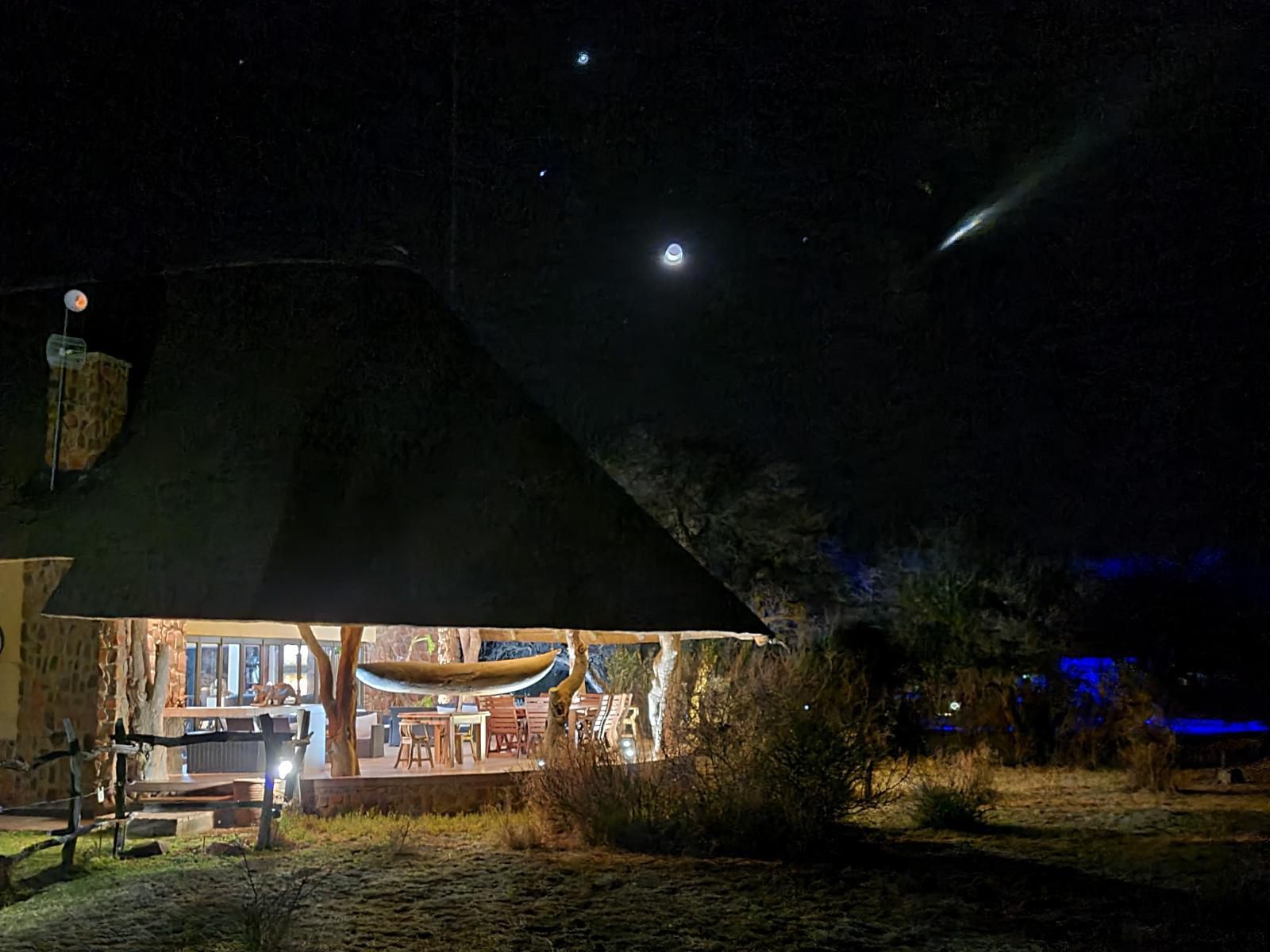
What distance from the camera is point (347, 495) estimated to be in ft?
33.9

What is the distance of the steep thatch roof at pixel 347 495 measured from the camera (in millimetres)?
9641

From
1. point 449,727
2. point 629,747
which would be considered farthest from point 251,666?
point 629,747

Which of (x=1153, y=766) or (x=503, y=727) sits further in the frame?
(x=503, y=727)

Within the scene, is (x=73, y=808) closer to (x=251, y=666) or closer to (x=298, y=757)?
(x=298, y=757)

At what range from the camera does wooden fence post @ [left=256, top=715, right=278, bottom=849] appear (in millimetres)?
9391

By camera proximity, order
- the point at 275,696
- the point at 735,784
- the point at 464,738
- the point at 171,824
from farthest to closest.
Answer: the point at 275,696
the point at 464,738
the point at 735,784
the point at 171,824

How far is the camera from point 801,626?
18719 millimetres

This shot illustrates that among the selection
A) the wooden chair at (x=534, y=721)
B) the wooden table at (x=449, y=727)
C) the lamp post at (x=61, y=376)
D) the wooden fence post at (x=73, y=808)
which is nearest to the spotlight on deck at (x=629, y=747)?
the wooden chair at (x=534, y=721)

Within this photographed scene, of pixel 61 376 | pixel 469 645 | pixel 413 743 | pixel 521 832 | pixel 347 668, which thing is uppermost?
pixel 61 376

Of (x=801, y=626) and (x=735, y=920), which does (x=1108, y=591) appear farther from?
(x=735, y=920)

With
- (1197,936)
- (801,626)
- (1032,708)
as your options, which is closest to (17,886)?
(1197,936)

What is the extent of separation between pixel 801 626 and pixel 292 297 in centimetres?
1000

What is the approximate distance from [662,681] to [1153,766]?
20.8 feet

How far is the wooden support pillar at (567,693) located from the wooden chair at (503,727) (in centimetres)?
211
